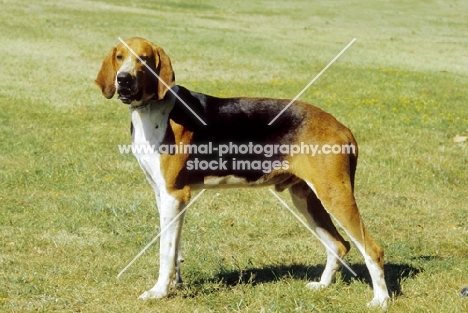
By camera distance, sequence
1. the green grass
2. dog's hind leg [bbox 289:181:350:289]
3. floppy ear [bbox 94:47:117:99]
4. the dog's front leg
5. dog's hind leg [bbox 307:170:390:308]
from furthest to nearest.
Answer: dog's hind leg [bbox 289:181:350:289]
the green grass
floppy ear [bbox 94:47:117:99]
the dog's front leg
dog's hind leg [bbox 307:170:390:308]

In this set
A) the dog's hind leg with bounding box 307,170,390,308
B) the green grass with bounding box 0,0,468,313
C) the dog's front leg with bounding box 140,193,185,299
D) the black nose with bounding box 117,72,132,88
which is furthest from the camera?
the green grass with bounding box 0,0,468,313

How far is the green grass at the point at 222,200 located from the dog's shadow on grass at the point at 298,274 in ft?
0.08

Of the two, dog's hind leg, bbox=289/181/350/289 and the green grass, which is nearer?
the green grass

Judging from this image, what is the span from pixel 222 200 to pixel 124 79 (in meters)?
4.09

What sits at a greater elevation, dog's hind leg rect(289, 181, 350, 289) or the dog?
the dog

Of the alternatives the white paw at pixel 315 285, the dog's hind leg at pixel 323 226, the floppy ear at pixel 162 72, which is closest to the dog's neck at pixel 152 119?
the floppy ear at pixel 162 72

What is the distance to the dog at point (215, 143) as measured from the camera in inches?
235

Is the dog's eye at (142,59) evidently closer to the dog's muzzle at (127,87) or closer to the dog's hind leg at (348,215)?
the dog's muzzle at (127,87)

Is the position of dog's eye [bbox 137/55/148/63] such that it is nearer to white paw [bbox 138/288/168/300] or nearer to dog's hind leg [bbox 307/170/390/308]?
dog's hind leg [bbox 307/170/390/308]

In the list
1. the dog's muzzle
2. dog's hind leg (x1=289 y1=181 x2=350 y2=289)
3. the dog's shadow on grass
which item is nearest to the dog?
the dog's muzzle

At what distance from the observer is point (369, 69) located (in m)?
23.9

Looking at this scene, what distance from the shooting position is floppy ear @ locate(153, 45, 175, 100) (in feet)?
19.7

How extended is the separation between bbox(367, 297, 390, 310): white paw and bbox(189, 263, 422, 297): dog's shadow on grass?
14.0 inches

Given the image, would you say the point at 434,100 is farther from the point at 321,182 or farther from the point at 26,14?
the point at 26,14
